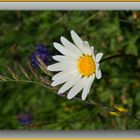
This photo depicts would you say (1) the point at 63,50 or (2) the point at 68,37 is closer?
(1) the point at 63,50

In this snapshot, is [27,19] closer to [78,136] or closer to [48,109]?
[48,109]

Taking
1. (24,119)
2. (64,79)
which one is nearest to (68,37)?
(24,119)

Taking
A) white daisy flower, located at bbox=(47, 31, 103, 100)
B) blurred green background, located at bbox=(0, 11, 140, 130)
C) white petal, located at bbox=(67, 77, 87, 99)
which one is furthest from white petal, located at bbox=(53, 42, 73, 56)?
blurred green background, located at bbox=(0, 11, 140, 130)

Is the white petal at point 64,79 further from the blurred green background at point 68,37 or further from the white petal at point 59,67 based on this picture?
the blurred green background at point 68,37

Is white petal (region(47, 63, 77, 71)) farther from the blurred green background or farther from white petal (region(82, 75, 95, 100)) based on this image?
the blurred green background

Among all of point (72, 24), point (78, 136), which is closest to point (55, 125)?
point (78, 136)

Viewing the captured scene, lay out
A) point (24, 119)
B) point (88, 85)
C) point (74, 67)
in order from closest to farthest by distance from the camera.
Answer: point (88, 85) → point (74, 67) → point (24, 119)

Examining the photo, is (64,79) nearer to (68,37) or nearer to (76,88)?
(76,88)
